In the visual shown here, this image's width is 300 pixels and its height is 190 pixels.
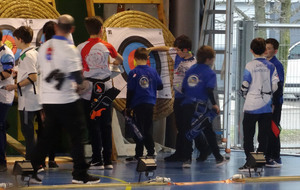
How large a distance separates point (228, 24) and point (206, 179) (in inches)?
120

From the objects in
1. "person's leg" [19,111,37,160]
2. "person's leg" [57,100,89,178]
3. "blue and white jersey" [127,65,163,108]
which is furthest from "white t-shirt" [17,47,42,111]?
"blue and white jersey" [127,65,163,108]

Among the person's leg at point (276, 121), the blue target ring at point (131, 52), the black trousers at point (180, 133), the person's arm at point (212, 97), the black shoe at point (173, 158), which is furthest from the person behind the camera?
the blue target ring at point (131, 52)

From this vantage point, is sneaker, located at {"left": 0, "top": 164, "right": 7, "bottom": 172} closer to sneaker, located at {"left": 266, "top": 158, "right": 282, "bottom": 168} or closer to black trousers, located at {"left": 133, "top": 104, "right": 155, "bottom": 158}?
black trousers, located at {"left": 133, "top": 104, "right": 155, "bottom": 158}

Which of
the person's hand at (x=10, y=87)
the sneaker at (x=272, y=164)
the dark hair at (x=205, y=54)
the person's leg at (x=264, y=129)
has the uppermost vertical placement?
the dark hair at (x=205, y=54)

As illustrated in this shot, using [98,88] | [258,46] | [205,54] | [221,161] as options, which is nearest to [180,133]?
[221,161]

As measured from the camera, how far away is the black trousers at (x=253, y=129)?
8023 millimetres

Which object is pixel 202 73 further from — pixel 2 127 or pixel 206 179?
pixel 2 127

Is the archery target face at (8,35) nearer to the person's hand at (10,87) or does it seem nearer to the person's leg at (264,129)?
the person's hand at (10,87)

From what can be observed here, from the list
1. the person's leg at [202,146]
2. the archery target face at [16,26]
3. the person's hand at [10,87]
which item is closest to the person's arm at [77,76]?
the person's hand at [10,87]

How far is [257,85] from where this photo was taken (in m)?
7.98

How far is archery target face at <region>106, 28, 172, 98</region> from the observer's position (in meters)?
9.20

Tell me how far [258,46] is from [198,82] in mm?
957

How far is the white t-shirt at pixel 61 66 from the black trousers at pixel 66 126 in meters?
0.06

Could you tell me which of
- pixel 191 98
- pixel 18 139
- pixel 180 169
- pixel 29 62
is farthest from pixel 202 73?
pixel 18 139
